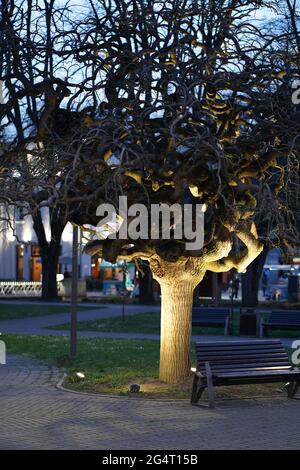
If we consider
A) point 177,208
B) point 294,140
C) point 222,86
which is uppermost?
point 222,86

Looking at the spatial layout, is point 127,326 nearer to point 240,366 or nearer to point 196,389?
point 240,366

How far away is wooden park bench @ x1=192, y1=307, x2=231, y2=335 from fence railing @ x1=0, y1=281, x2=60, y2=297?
79.8 ft

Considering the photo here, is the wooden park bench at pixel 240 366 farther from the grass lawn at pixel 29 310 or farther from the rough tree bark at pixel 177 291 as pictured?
the grass lawn at pixel 29 310

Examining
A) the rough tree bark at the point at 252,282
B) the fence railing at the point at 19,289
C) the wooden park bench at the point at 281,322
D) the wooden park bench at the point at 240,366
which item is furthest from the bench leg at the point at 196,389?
the fence railing at the point at 19,289

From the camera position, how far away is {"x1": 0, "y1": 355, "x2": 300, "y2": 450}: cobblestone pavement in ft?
29.3

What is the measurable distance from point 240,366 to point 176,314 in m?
1.71

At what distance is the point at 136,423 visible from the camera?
1007 centimetres

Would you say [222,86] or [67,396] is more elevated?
[222,86]

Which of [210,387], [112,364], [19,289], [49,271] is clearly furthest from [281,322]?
[19,289]

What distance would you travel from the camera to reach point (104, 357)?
1670 cm
